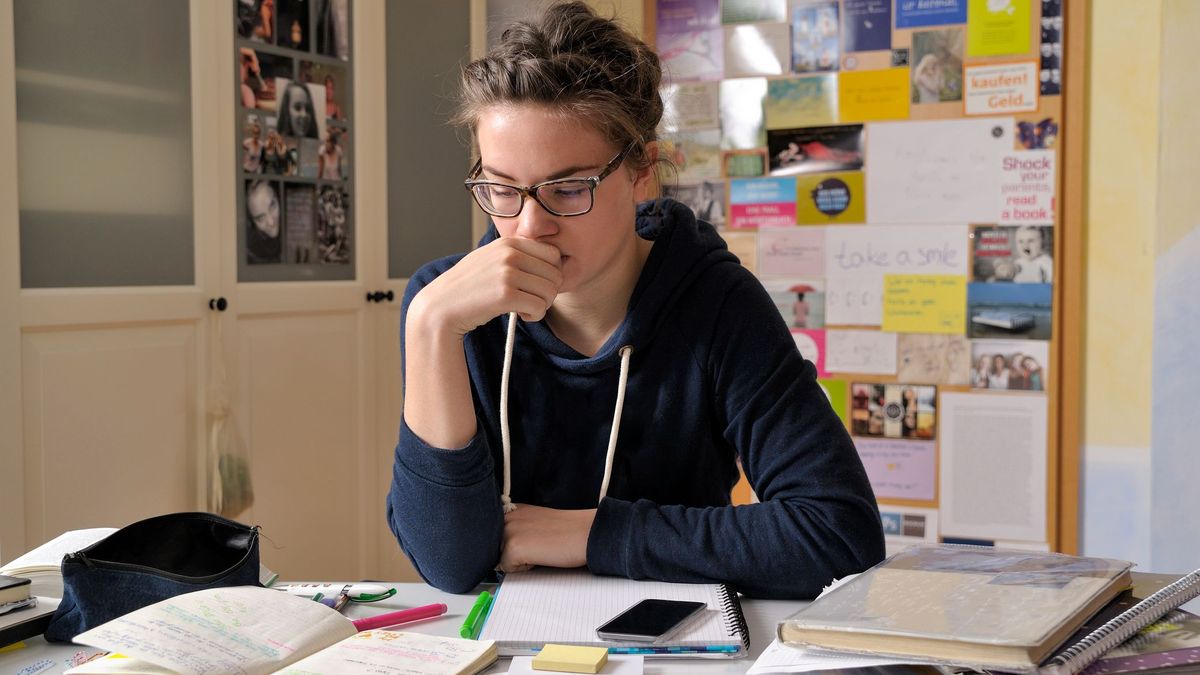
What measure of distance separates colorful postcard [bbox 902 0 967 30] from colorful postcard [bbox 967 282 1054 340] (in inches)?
27.6

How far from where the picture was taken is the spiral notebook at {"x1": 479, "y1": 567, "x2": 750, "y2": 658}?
92 cm

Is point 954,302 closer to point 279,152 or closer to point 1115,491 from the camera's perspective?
point 1115,491

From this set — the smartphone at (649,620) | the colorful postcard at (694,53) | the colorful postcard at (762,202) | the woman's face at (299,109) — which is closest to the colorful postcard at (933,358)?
the colorful postcard at (762,202)

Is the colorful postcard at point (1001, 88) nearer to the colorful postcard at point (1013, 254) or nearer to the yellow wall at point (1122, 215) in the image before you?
the yellow wall at point (1122, 215)

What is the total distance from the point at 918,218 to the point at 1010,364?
45 centimetres

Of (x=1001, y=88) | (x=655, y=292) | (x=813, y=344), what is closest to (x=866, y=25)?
(x=1001, y=88)

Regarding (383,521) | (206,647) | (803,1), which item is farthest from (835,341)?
(206,647)

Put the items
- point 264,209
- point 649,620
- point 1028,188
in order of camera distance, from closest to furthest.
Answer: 1. point 649,620
2. point 264,209
3. point 1028,188

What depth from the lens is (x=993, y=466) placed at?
9.61 ft

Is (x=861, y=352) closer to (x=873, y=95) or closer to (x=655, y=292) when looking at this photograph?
(x=873, y=95)

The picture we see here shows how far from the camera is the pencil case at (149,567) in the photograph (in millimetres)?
969

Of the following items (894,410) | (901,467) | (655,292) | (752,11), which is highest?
(752,11)

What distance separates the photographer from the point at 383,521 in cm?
303

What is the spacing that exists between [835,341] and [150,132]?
1.81 metres
